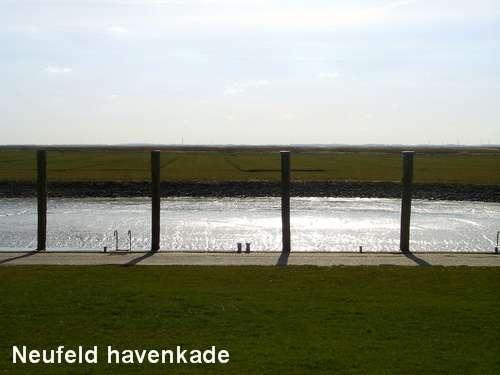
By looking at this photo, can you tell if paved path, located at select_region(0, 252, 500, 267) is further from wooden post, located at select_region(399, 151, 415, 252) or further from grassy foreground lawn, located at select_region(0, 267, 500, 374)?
grassy foreground lawn, located at select_region(0, 267, 500, 374)

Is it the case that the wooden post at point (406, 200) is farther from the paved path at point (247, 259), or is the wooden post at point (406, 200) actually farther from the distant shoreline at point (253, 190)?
the distant shoreline at point (253, 190)

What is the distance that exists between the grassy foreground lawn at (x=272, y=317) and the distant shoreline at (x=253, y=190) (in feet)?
134

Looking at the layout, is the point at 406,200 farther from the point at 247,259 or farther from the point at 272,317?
the point at 272,317

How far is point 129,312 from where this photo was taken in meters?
8.61

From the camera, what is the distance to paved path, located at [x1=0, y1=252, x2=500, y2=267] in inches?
518

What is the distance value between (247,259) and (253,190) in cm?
4051

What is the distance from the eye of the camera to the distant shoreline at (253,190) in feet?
170

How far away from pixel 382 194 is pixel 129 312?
46.4 meters

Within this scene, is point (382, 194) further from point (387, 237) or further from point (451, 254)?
point (451, 254)

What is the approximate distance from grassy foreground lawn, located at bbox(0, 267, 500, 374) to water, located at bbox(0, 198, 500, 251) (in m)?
13.5

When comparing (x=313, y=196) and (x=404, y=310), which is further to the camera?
(x=313, y=196)

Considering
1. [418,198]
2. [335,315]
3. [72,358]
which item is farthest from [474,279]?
[418,198]

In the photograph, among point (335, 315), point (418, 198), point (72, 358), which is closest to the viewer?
point (72, 358)

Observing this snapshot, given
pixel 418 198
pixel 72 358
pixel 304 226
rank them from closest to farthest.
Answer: pixel 72 358 < pixel 304 226 < pixel 418 198
